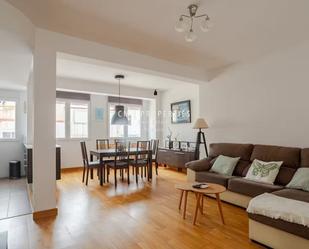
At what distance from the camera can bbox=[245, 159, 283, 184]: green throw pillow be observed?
316 centimetres

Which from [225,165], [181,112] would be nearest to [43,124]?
[225,165]

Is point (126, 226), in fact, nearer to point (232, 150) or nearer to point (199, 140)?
point (232, 150)

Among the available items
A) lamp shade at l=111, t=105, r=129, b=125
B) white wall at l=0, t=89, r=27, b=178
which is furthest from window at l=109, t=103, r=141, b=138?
white wall at l=0, t=89, r=27, b=178

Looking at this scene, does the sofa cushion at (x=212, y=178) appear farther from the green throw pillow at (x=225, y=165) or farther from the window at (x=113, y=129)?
the window at (x=113, y=129)

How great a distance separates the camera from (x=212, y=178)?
3.62 m

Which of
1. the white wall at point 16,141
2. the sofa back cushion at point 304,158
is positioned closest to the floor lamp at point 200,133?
the sofa back cushion at point 304,158

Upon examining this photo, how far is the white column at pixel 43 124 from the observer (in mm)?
2879

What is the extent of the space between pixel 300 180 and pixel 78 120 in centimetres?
568

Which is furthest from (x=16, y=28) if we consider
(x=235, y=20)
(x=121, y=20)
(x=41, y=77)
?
(x=235, y=20)

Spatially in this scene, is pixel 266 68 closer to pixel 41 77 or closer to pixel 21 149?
pixel 41 77

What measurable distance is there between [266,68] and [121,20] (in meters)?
2.86

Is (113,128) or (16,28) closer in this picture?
(16,28)

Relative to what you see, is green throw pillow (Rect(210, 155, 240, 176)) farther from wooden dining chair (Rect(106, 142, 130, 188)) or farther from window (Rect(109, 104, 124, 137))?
window (Rect(109, 104, 124, 137))

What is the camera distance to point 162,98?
24.6ft
